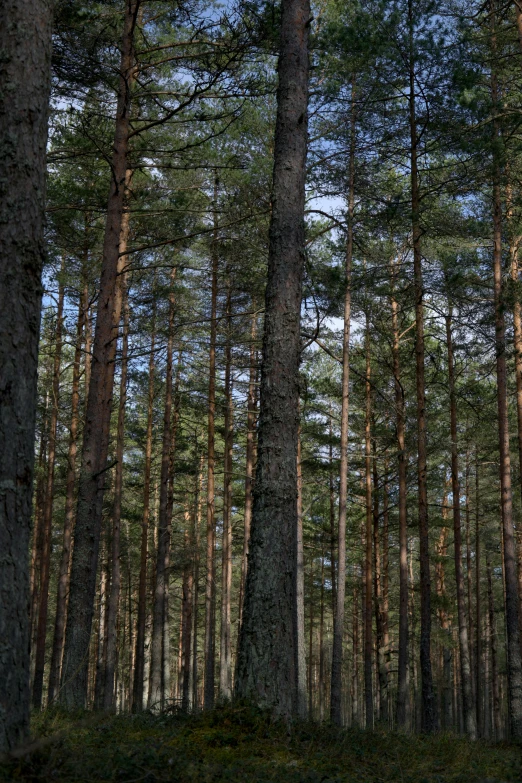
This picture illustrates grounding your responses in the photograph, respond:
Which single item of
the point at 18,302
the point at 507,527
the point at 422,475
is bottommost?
the point at 507,527

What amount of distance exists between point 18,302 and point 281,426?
3050mm

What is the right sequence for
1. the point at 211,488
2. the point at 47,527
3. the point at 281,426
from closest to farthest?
the point at 281,426
the point at 211,488
the point at 47,527

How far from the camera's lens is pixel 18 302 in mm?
3904

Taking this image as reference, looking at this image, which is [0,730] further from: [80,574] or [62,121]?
[62,121]

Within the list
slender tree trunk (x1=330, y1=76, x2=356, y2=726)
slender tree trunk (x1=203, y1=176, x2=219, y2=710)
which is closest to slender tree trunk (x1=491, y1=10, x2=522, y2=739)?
slender tree trunk (x1=330, y1=76, x2=356, y2=726)

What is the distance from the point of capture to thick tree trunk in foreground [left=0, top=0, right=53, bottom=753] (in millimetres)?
3582

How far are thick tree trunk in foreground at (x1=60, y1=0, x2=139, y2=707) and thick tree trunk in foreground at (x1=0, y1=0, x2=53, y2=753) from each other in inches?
212

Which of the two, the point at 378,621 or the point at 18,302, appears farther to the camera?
the point at 378,621

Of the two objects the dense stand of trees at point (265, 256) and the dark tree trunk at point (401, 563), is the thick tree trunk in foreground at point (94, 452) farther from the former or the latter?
the dark tree trunk at point (401, 563)

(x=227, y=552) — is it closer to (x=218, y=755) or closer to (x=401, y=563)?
(x=401, y=563)

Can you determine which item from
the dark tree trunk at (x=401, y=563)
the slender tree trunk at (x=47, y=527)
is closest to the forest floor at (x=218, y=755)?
the dark tree trunk at (x=401, y=563)

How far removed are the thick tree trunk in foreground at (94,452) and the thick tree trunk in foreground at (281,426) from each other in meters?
3.25

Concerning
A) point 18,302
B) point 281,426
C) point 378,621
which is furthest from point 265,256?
point 378,621

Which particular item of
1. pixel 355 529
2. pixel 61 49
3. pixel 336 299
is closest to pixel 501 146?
pixel 336 299
